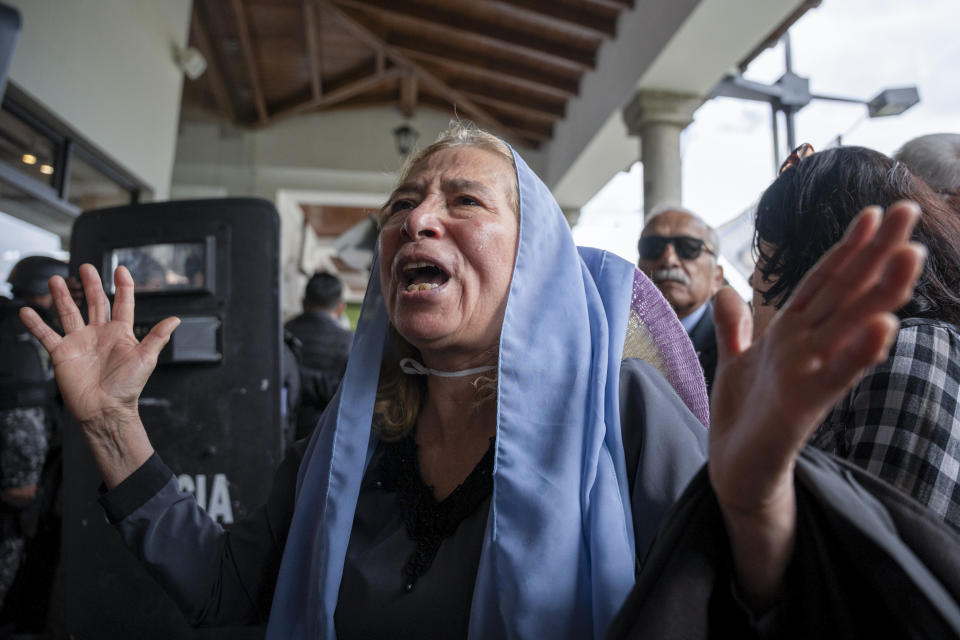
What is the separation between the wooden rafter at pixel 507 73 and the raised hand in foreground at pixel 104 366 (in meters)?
7.41

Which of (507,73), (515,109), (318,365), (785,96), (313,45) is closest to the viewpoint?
(318,365)

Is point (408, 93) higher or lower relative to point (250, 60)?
higher

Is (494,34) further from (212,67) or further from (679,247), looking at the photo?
(679,247)

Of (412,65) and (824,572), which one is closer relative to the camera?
(824,572)

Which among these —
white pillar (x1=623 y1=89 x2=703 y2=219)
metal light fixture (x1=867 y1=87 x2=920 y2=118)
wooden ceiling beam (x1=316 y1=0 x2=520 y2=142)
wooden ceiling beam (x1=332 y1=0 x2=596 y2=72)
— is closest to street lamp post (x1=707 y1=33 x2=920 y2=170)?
metal light fixture (x1=867 y1=87 x2=920 y2=118)

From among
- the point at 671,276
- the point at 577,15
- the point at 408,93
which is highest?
the point at 408,93

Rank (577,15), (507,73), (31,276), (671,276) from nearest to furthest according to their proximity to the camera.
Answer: (671,276) < (31,276) < (577,15) < (507,73)

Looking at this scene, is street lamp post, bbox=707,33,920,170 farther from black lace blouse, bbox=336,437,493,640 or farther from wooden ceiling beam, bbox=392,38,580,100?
black lace blouse, bbox=336,437,493,640

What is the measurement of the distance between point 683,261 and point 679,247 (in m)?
0.07

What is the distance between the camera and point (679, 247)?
289cm

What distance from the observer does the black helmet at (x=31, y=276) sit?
3.31 meters

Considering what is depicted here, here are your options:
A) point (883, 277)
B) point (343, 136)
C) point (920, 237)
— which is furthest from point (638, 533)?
point (343, 136)

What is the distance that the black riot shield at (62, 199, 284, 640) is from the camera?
2.20 meters

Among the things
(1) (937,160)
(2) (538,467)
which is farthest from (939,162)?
(2) (538,467)
